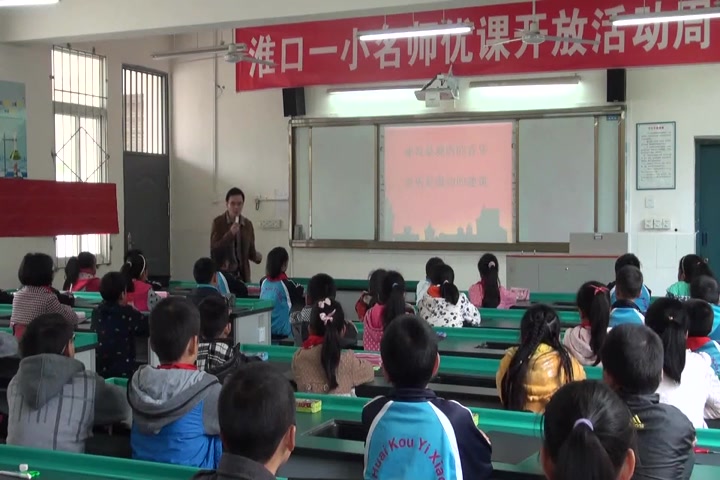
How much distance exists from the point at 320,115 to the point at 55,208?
2966mm

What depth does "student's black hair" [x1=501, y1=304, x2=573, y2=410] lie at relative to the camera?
8.93ft

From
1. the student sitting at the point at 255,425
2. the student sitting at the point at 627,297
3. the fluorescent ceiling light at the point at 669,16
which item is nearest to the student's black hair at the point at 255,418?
the student sitting at the point at 255,425

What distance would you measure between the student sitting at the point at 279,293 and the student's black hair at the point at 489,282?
1377 millimetres

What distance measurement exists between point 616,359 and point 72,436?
1610 millimetres

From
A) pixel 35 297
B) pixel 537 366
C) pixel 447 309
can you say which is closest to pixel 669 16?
pixel 447 309

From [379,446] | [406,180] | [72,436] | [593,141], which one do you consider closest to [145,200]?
[406,180]

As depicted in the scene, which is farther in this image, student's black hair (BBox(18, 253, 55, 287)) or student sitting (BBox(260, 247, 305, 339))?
student sitting (BBox(260, 247, 305, 339))

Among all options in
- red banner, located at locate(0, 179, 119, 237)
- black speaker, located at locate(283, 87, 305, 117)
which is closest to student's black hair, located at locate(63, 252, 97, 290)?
red banner, located at locate(0, 179, 119, 237)

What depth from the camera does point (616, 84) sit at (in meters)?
7.88

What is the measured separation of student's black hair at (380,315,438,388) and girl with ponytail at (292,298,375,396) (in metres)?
1.07

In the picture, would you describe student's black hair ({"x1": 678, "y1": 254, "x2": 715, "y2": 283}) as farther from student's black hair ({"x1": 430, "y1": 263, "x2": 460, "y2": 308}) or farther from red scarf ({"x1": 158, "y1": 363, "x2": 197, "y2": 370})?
red scarf ({"x1": 158, "y1": 363, "x2": 197, "y2": 370})

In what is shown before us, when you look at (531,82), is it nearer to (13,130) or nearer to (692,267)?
(692,267)

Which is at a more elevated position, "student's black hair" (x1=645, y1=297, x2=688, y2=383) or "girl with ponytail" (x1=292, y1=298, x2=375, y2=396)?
"student's black hair" (x1=645, y1=297, x2=688, y2=383)

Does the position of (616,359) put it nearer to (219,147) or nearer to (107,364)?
(107,364)
